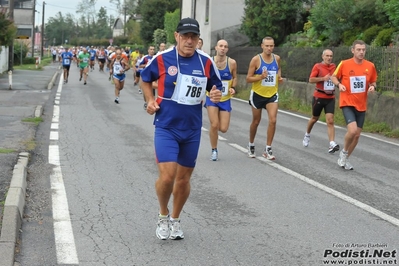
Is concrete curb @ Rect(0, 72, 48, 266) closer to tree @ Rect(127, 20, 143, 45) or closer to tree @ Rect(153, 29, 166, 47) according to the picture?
tree @ Rect(153, 29, 166, 47)

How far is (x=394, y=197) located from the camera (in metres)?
8.88

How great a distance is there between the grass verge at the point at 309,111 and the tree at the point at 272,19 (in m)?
6.79

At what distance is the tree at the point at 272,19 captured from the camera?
35.2 m

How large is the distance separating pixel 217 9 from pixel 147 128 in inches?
1117

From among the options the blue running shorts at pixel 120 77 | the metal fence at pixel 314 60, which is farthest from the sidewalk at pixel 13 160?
the metal fence at pixel 314 60

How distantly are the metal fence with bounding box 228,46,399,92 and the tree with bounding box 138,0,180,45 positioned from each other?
128ft

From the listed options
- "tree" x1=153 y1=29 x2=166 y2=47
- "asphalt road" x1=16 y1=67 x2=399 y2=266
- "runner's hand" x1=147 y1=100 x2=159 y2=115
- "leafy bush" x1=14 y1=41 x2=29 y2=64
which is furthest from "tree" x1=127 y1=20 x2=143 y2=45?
"runner's hand" x1=147 y1=100 x2=159 y2=115

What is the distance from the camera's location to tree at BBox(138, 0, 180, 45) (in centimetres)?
7231

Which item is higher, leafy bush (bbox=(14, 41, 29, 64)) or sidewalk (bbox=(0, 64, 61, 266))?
leafy bush (bbox=(14, 41, 29, 64))

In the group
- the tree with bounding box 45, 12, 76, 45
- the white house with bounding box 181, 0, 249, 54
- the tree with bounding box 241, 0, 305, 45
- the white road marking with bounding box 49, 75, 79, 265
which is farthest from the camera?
the tree with bounding box 45, 12, 76, 45

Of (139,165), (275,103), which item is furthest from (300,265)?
(275,103)

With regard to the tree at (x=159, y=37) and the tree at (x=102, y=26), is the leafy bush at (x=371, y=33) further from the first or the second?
the tree at (x=102, y=26)

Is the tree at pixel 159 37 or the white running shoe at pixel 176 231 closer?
the white running shoe at pixel 176 231

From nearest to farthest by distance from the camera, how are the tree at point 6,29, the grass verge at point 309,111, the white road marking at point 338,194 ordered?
1. the white road marking at point 338,194
2. the grass verge at point 309,111
3. the tree at point 6,29
